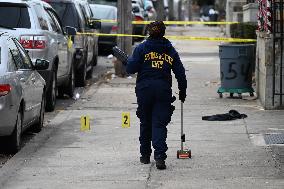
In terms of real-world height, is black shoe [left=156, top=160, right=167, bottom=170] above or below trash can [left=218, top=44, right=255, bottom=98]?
below

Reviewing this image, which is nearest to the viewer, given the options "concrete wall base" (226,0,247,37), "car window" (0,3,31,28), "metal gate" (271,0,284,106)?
"car window" (0,3,31,28)

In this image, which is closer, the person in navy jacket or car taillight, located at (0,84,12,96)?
the person in navy jacket

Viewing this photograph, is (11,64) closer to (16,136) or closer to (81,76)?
(16,136)

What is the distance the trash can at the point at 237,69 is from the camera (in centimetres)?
1816

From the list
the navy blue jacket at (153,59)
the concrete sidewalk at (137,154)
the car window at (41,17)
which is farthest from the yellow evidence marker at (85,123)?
the navy blue jacket at (153,59)

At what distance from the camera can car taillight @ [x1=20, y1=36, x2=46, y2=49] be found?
15359 mm

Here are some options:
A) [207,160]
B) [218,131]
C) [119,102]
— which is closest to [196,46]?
[119,102]

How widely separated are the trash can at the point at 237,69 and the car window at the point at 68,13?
4.08m

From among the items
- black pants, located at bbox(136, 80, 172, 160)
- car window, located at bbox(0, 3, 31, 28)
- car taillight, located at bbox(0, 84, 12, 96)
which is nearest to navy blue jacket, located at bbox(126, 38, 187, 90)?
black pants, located at bbox(136, 80, 172, 160)

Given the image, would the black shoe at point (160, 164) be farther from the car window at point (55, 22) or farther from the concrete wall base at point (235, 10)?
the concrete wall base at point (235, 10)

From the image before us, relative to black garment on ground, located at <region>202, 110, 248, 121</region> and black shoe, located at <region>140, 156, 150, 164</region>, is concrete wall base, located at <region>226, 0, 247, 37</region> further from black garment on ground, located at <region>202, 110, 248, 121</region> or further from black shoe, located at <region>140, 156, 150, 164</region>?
black shoe, located at <region>140, 156, 150, 164</region>

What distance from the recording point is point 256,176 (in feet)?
33.0

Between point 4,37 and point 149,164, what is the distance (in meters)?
2.96

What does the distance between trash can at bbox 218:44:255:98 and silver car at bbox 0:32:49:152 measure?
5280 millimetres
